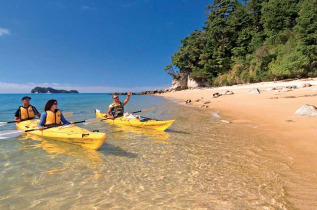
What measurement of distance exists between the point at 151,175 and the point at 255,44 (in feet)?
147

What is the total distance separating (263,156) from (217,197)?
101 inches

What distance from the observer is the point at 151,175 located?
167 inches

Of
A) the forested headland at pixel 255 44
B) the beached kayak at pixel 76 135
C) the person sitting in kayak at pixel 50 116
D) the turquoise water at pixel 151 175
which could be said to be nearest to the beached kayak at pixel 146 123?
the turquoise water at pixel 151 175

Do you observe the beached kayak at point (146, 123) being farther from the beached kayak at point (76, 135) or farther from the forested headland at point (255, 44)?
the forested headland at point (255, 44)

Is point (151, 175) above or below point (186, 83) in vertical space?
below

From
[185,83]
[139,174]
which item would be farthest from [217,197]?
[185,83]

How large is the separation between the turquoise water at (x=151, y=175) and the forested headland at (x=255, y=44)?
28275 millimetres

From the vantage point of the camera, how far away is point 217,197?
330cm

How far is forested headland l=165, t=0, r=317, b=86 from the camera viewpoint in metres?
27.0

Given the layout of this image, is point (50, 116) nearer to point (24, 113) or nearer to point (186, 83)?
point (24, 113)

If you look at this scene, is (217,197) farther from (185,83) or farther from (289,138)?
(185,83)

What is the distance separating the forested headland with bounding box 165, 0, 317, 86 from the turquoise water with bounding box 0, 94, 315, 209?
28.3 meters

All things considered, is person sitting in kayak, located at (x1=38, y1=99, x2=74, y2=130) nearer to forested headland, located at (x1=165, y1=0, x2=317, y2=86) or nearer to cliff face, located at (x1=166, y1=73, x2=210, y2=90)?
forested headland, located at (x1=165, y1=0, x2=317, y2=86)

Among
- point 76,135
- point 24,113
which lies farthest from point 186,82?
point 76,135
